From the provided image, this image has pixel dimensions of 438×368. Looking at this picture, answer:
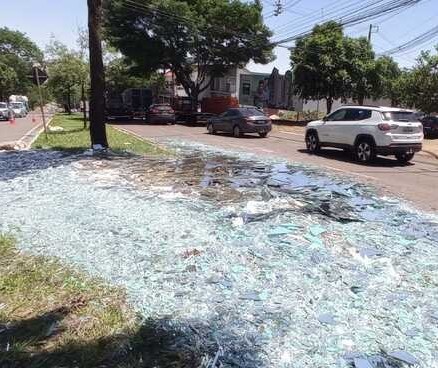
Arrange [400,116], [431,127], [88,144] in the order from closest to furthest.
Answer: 1. [400,116]
2. [88,144]
3. [431,127]

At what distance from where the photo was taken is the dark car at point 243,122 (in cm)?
2402

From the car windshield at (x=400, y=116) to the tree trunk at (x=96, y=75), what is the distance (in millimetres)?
8169

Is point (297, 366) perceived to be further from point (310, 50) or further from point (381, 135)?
point (310, 50)

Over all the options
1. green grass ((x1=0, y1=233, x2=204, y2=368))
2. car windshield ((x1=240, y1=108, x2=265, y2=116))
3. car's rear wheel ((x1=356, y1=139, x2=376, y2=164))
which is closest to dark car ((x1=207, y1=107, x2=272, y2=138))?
car windshield ((x1=240, y1=108, x2=265, y2=116))

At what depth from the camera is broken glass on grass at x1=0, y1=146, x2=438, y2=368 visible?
12.6ft

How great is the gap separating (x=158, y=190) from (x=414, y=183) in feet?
20.1

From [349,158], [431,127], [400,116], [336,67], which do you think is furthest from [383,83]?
[400,116]

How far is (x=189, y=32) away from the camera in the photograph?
116ft

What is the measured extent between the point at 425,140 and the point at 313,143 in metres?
11.1

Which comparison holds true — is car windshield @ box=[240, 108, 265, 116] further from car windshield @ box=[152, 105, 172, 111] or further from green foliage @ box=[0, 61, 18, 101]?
green foliage @ box=[0, 61, 18, 101]

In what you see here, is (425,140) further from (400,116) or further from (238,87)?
(238,87)

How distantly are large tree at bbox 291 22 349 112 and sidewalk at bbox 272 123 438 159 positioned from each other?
3610 mm

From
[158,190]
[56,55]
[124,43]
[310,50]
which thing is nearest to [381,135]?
[158,190]

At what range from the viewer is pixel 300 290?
4551 mm
